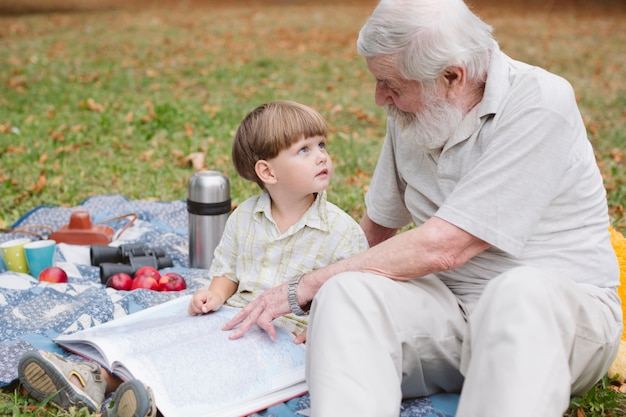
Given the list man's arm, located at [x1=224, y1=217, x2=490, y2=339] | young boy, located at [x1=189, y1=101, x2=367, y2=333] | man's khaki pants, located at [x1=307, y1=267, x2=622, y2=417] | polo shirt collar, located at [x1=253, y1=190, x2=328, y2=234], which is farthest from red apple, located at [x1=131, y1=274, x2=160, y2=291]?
man's khaki pants, located at [x1=307, y1=267, x2=622, y2=417]

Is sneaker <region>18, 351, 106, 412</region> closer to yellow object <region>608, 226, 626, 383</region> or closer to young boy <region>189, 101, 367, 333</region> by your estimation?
young boy <region>189, 101, 367, 333</region>

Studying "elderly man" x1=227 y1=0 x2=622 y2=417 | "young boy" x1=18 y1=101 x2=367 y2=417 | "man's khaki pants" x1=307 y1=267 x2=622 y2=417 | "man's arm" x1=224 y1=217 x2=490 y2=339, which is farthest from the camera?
"young boy" x1=18 y1=101 x2=367 y2=417

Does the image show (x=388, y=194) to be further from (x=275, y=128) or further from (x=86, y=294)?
(x=86, y=294)

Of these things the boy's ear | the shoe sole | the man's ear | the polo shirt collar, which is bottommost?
the shoe sole

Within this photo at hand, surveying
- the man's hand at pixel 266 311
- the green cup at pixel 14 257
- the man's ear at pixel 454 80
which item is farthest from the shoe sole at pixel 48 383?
the man's ear at pixel 454 80

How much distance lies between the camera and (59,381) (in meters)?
2.92

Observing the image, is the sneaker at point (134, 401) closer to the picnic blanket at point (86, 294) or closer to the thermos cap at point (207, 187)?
the picnic blanket at point (86, 294)

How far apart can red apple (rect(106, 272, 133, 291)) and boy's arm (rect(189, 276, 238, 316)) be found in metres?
0.82

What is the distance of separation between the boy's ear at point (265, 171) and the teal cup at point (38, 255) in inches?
62.5

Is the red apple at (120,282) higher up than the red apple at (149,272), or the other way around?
the red apple at (149,272)

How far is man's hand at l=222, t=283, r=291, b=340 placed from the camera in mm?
2924

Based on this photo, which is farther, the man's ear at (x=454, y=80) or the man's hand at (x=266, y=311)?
the man's hand at (x=266, y=311)

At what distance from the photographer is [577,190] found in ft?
9.21

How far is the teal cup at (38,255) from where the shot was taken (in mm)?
4285
